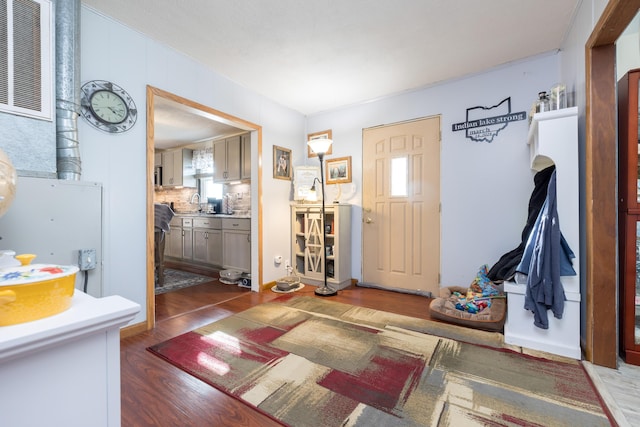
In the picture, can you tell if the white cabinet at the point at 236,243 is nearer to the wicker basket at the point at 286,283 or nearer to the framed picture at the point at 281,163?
the wicker basket at the point at 286,283

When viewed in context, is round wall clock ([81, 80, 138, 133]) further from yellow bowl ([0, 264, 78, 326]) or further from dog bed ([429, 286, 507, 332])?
dog bed ([429, 286, 507, 332])

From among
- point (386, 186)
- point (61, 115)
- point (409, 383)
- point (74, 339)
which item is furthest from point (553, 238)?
point (61, 115)

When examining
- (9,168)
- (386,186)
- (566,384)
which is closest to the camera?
(9,168)

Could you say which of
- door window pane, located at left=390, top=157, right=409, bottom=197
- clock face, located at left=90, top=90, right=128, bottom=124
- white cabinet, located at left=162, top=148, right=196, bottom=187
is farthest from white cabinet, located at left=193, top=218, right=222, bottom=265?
door window pane, located at left=390, top=157, right=409, bottom=197

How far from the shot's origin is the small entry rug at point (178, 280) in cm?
362

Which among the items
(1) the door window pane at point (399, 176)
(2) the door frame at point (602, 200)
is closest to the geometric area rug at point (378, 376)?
(2) the door frame at point (602, 200)

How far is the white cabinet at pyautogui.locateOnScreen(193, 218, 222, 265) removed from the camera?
4539 mm

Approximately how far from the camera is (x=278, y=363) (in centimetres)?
185

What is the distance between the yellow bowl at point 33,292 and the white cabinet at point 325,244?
3.00 metres

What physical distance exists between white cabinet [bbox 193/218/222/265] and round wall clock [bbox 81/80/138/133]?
2410 mm

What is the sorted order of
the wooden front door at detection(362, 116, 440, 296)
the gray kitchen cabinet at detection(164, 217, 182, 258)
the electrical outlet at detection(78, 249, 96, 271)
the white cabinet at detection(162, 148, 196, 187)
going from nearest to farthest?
1. the electrical outlet at detection(78, 249, 96, 271)
2. the wooden front door at detection(362, 116, 440, 296)
3. the gray kitchen cabinet at detection(164, 217, 182, 258)
4. the white cabinet at detection(162, 148, 196, 187)

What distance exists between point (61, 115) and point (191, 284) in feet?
8.73

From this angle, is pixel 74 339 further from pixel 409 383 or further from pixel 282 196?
pixel 282 196

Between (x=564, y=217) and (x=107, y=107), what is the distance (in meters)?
3.44
